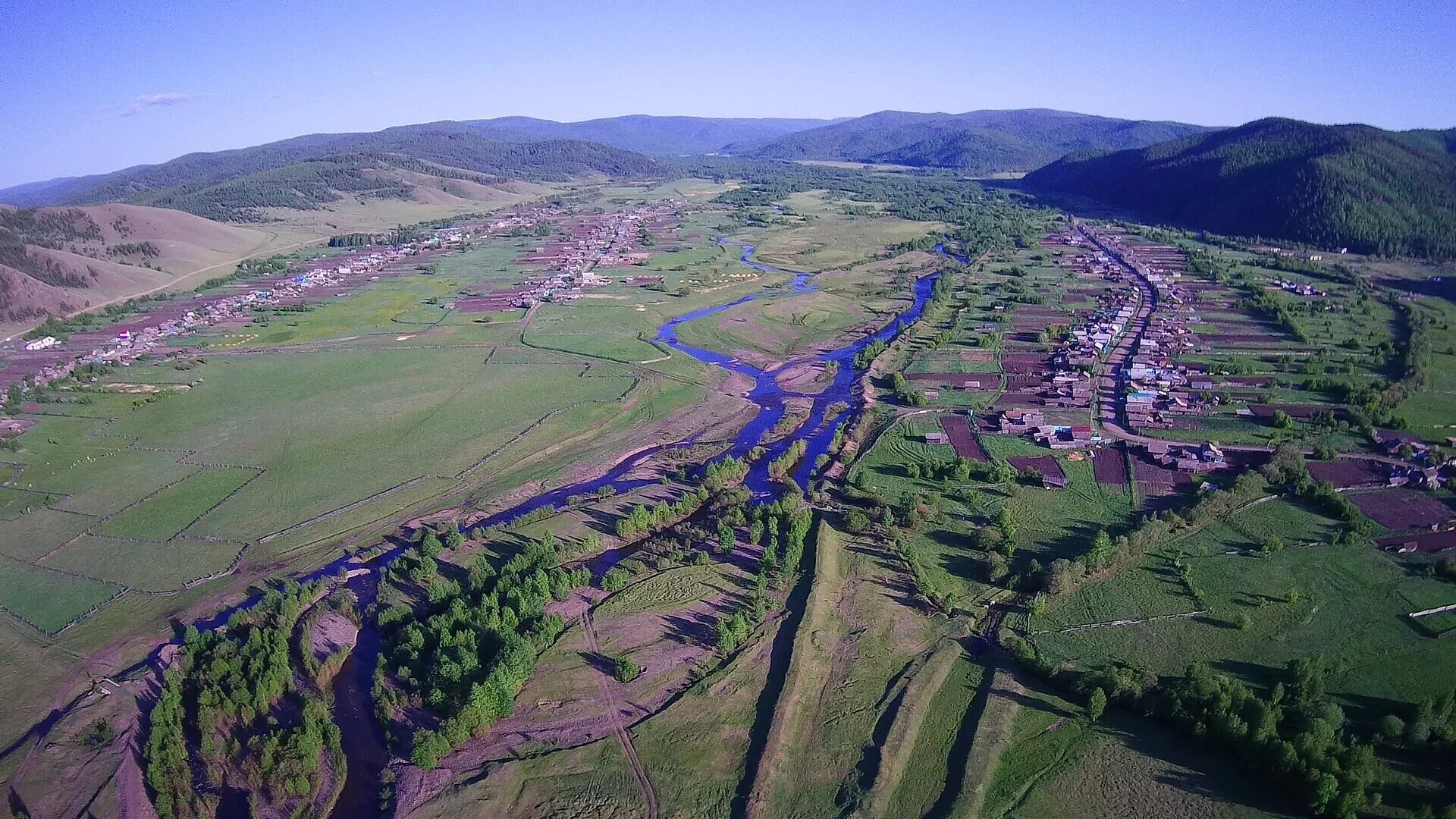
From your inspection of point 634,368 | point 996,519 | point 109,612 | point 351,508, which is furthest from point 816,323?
point 109,612

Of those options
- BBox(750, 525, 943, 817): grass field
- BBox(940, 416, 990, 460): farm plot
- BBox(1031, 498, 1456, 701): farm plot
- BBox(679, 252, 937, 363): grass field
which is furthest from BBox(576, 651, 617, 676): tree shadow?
BBox(679, 252, 937, 363): grass field

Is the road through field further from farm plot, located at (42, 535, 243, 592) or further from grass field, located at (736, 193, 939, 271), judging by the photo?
grass field, located at (736, 193, 939, 271)

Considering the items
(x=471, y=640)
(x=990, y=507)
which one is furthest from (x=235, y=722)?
(x=990, y=507)

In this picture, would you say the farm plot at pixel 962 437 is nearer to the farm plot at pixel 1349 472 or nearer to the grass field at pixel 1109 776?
the farm plot at pixel 1349 472

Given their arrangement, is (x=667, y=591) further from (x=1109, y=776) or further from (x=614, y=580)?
(x=1109, y=776)

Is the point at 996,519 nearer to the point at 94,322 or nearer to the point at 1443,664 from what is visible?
the point at 1443,664

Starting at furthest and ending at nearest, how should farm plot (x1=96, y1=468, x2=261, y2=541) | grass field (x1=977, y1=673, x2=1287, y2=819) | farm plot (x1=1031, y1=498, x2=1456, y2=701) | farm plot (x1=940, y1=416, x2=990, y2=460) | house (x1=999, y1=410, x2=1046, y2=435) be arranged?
house (x1=999, y1=410, x2=1046, y2=435), farm plot (x1=940, y1=416, x2=990, y2=460), farm plot (x1=96, y1=468, x2=261, y2=541), farm plot (x1=1031, y1=498, x2=1456, y2=701), grass field (x1=977, y1=673, x2=1287, y2=819)
